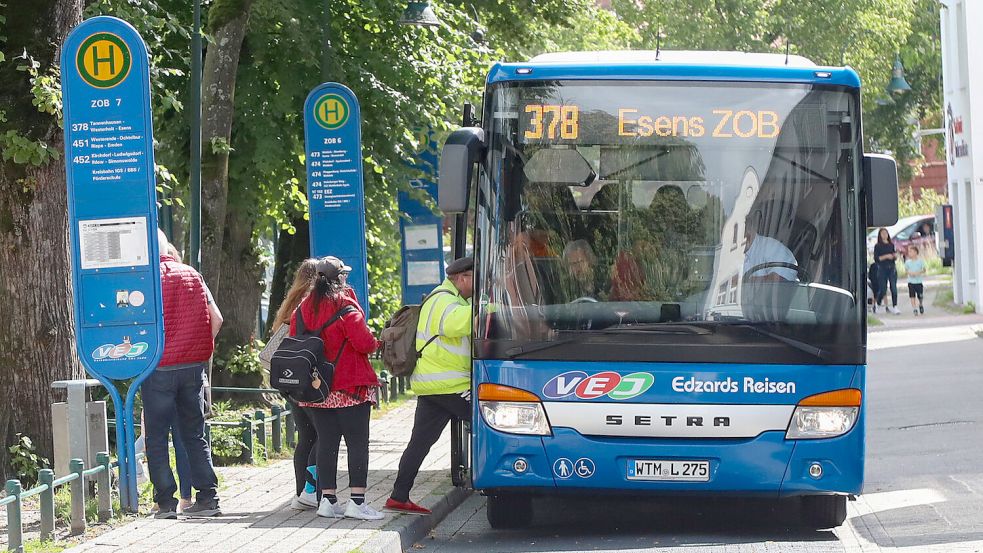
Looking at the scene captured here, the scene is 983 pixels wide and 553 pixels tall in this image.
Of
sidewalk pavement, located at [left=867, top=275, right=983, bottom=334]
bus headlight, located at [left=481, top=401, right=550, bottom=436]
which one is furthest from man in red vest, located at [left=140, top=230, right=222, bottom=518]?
sidewalk pavement, located at [left=867, top=275, right=983, bottom=334]

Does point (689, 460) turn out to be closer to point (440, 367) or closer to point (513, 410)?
point (513, 410)

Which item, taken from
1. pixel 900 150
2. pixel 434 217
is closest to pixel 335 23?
pixel 434 217

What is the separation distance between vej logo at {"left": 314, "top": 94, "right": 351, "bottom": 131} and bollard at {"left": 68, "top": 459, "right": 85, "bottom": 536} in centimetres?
557

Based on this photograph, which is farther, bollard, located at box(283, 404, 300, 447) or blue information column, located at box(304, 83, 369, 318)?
bollard, located at box(283, 404, 300, 447)

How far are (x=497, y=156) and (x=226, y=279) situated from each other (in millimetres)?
10199

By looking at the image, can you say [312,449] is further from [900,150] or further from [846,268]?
[900,150]

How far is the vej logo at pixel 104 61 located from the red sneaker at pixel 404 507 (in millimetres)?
3189

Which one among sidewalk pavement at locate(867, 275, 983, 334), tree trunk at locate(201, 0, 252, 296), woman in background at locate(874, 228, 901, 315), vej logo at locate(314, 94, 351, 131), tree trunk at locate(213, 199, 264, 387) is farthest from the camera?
woman in background at locate(874, 228, 901, 315)

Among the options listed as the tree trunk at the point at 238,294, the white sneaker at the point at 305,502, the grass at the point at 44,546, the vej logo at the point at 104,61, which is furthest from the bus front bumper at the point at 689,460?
the tree trunk at the point at 238,294

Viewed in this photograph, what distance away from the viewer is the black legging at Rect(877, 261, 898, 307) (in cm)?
3203

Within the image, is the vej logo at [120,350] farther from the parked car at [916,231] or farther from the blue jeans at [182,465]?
the parked car at [916,231]

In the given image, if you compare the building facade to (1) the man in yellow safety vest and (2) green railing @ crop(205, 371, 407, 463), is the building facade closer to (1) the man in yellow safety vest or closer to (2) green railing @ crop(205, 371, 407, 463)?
(2) green railing @ crop(205, 371, 407, 463)

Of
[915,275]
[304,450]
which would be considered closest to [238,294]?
[304,450]

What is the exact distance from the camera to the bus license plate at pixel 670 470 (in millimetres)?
9047
